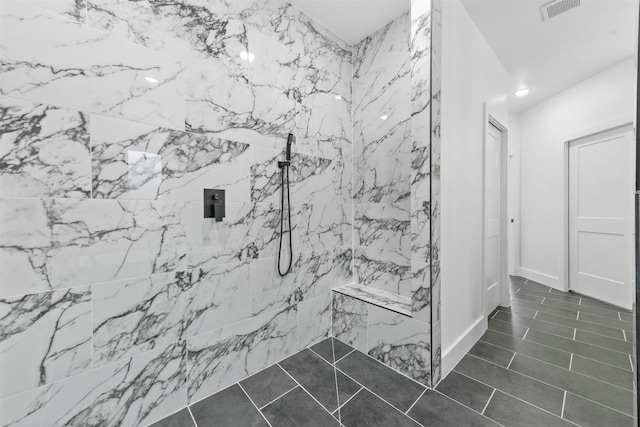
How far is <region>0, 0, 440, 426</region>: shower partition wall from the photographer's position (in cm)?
108

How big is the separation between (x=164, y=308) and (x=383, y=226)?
175 centimetres

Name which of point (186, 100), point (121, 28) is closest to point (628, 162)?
point (186, 100)

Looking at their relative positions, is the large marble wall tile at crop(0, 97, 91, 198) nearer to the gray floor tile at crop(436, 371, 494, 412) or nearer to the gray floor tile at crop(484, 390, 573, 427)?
the gray floor tile at crop(436, 371, 494, 412)

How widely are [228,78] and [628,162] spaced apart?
169 inches

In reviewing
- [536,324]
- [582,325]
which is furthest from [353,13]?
[582,325]

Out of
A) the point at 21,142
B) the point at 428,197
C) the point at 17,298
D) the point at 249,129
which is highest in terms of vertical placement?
the point at 249,129

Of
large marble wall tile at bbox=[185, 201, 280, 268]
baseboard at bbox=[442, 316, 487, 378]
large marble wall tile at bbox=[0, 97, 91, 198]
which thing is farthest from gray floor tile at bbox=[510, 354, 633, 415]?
large marble wall tile at bbox=[0, 97, 91, 198]

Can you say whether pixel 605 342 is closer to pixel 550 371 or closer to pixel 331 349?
pixel 550 371

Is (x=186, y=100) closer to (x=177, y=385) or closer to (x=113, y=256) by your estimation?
(x=113, y=256)

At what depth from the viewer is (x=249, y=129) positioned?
1750 millimetres

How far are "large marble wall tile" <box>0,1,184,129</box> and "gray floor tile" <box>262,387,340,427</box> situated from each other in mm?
1706

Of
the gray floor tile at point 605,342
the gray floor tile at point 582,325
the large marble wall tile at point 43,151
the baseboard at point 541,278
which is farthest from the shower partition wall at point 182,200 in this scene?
the baseboard at point 541,278

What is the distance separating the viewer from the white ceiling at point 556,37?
2.07 m

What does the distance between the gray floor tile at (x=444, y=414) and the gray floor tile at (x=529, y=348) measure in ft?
3.21
